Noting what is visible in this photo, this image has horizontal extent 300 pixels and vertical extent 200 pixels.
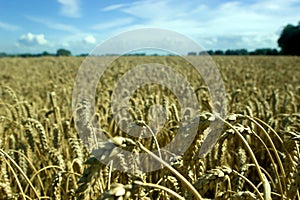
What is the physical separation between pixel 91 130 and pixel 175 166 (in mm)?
785

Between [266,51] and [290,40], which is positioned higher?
[290,40]

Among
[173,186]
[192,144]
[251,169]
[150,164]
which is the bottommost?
[251,169]

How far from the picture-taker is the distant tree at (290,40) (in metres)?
54.1

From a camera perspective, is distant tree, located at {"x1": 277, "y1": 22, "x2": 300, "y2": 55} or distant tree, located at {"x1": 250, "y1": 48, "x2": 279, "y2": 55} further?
distant tree, located at {"x1": 250, "y1": 48, "x2": 279, "y2": 55}

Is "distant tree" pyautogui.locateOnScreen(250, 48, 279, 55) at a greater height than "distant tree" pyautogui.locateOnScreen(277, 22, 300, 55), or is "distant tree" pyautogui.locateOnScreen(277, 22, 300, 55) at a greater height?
"distant tree" pyautogui.locateOnScreen(277, 22, 300, 55)

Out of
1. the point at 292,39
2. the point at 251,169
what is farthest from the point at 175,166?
the point at 292,39

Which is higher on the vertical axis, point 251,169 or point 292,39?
point 292,39

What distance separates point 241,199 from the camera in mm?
948

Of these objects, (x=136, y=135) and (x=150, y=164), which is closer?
(x=136, y=135)

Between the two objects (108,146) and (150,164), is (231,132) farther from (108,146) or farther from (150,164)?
(150,164)

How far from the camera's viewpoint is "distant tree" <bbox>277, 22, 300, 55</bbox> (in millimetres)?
54094

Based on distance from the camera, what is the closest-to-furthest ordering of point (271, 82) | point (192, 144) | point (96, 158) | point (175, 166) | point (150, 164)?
point (96, 158), point (192, 144), point (175, 166), point (150, 164), point (271, 82)

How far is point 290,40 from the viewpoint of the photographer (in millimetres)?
55062

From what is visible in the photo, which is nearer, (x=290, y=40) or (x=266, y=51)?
(x=290, y=40)
